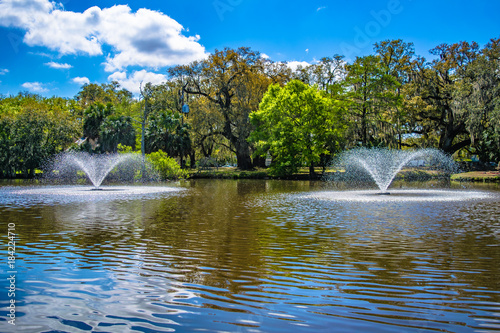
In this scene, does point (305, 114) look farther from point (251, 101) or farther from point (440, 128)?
point (440, 128)

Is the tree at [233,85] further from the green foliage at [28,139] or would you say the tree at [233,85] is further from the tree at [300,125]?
the green foliage at [28,139]

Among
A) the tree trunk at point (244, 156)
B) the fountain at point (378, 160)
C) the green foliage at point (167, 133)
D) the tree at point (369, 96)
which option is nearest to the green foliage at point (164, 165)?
the green foliage at point (167, 133)

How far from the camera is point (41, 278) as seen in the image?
5953 mm

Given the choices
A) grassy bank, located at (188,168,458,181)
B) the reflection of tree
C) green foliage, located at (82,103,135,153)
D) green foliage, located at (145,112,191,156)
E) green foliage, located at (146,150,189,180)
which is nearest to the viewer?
the reflection of tree

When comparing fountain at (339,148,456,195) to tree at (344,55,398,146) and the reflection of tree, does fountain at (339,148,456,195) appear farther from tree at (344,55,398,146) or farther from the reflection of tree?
the reflection of tree

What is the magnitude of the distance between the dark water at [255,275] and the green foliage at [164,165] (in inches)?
1076

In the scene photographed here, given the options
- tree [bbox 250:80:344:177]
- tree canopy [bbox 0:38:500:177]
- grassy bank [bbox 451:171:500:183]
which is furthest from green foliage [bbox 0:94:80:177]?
grassy bank [bbox 451:171:500:183]

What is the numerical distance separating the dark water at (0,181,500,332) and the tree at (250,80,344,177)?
33.0 m

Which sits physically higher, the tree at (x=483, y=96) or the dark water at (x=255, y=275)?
the tree at (x=483, y=96)

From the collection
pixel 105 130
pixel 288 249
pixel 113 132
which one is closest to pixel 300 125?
pixel 113 132

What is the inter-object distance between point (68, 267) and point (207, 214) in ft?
25.7

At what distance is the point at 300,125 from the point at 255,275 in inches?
1610

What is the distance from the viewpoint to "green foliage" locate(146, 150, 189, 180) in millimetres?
39375

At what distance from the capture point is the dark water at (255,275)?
4312mm
